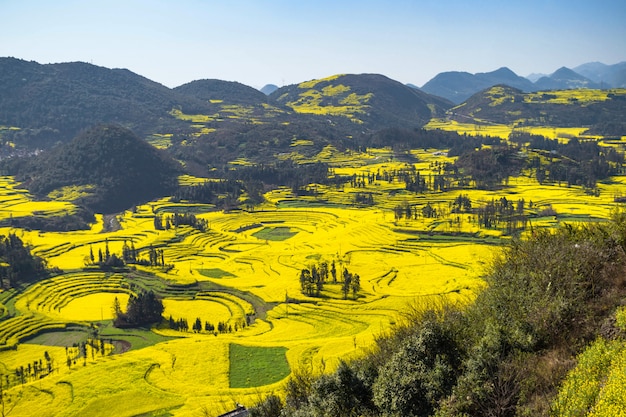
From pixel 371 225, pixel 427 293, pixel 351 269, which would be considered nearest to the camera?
pixel 427 293

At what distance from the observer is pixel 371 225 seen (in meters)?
114

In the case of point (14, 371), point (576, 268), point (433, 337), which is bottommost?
point (14, 371)

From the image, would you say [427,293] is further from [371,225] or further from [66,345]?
[66,345]

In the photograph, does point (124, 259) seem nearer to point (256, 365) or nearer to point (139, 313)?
point (139, 313)

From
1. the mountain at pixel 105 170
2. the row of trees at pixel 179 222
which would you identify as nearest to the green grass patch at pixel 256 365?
the row of trees at pixel 179 222

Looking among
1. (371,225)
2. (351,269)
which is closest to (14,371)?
(351,269)

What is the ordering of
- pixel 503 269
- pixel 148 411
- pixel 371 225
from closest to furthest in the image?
pixel 503 269 < pixel 148 411 < pixel 371 225

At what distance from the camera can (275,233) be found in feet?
381

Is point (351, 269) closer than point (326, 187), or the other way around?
point (351, 269)

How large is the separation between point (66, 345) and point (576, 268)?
61.0m

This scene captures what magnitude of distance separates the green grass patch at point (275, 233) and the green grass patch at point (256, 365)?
55.1 meters

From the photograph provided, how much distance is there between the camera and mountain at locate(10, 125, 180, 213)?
500 feet

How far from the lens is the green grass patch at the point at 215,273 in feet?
285

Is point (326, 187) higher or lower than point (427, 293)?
higher
